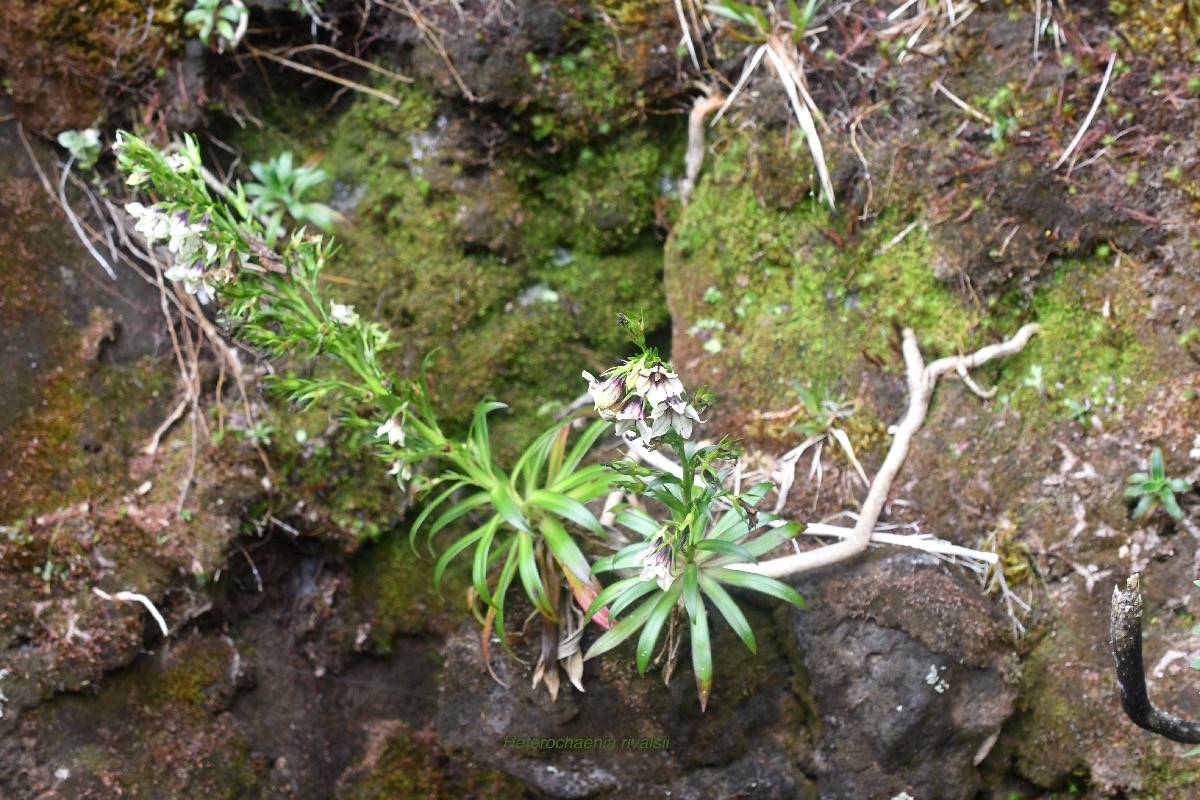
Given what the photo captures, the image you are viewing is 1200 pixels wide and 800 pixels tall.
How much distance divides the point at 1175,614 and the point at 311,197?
3.46 metres

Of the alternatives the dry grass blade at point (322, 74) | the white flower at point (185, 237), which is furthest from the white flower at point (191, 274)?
the dry grass blade at point (322, 74)

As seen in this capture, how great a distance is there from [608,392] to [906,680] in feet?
5.34

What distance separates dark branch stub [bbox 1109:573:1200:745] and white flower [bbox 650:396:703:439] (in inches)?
49.1

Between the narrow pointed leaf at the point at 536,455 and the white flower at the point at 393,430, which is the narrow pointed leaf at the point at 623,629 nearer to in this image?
the narrow pointed leaf at the point at 536,455

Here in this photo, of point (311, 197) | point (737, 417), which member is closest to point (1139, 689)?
point (737, 417)

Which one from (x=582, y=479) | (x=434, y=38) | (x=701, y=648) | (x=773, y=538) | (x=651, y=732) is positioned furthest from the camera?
(x=434, y=38)

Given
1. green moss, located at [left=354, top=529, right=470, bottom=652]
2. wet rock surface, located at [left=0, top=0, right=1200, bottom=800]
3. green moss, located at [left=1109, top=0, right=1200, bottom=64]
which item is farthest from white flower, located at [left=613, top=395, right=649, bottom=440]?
green moss, located at [left=1109, top=0, right=1200, bottom=64]

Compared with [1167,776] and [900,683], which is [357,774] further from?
[1167,776]

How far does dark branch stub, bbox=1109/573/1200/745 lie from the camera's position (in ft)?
7.51

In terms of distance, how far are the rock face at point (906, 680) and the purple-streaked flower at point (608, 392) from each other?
1.38 meters

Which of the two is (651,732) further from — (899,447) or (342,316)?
(342,316)

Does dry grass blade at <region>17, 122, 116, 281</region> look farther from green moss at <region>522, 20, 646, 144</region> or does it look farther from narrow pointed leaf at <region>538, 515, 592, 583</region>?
narrow pointed leaf at <region>538, 515, 592, 583</region>

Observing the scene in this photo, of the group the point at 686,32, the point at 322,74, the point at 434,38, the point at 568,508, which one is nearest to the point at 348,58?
the point at 322,74

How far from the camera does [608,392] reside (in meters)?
1.92
